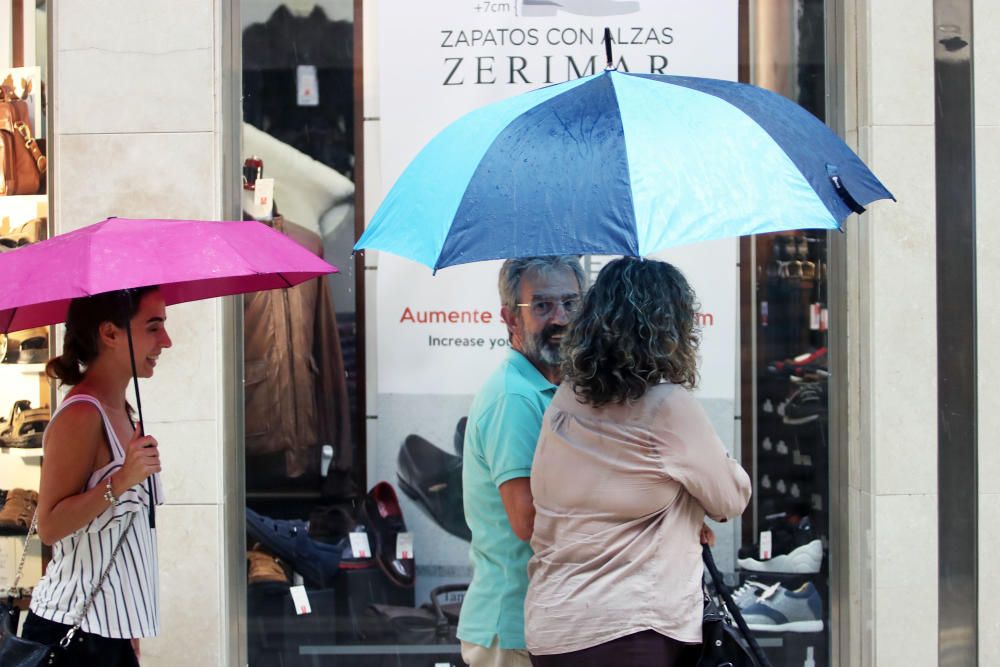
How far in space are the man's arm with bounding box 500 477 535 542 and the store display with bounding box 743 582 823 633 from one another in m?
2.62

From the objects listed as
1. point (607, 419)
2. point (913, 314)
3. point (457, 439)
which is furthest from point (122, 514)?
point (913, 314)

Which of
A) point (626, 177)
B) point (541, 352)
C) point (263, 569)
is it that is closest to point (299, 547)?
point (263, 569)

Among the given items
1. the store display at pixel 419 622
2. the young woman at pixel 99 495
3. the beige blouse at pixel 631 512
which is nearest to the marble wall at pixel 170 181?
the store display at pixel 419 622

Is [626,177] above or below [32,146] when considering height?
below

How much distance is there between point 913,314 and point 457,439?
7.05ft

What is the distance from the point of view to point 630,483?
2.78 meters

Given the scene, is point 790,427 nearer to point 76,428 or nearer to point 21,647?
point 76,428

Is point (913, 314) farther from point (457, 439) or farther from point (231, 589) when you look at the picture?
point (231, 589)

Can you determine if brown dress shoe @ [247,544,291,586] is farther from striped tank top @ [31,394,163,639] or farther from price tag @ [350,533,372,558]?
striped tank top @ [31,394,163,639]

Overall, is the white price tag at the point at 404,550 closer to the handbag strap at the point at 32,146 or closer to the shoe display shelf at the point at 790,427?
the shoe display shelf at the point at 790,427

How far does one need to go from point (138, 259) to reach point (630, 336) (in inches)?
50.7

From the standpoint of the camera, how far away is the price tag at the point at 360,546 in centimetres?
528

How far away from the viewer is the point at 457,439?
5.29m

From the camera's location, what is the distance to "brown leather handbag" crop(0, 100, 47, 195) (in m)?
5.27
